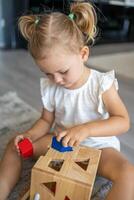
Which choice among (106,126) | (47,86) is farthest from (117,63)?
(106,126)

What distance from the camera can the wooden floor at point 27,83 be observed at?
1.21m

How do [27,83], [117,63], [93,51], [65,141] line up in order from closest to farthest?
[65,141], [27,83], [117,63], [93,51]

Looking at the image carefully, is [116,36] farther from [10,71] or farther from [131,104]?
[131,104]

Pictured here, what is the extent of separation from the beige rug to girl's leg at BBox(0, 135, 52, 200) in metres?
1.24

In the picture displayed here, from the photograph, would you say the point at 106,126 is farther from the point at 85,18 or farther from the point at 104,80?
the point at 85,18

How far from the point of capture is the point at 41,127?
91 centimetres

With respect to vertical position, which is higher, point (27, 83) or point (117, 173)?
point (117, 173)

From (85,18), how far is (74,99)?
222mm

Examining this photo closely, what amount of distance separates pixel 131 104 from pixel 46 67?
2.90 feet

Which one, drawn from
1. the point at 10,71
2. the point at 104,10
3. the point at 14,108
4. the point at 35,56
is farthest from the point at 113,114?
the point at 104,10

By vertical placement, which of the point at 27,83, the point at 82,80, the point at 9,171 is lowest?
the point at 27,83

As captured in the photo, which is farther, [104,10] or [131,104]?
[104,10]

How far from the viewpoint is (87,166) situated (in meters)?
0.70

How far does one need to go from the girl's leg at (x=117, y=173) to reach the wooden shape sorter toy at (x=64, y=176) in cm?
6
